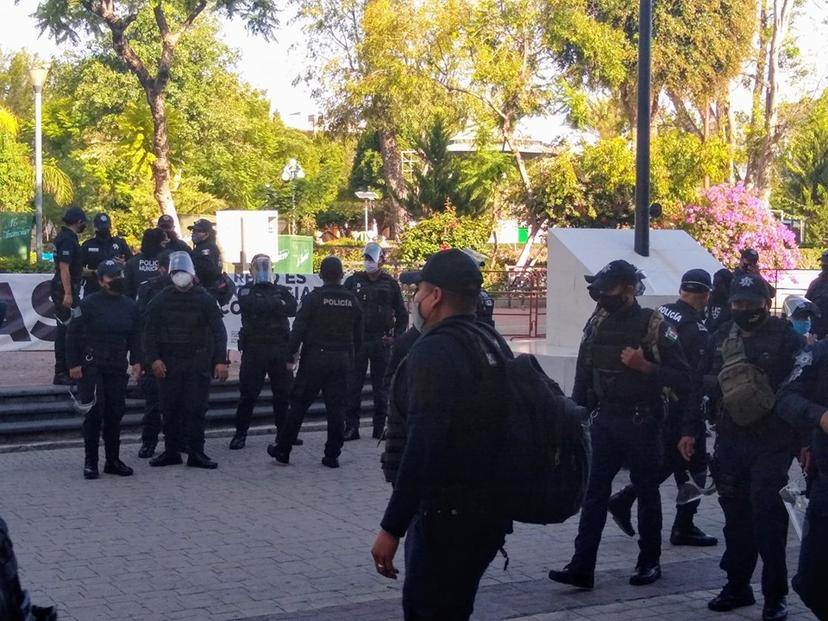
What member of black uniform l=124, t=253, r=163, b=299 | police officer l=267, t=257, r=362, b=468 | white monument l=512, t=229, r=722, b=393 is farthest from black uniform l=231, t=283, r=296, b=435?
white monument l=512, t=229, r=722, b=393

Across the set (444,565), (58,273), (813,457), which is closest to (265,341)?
(58,273)

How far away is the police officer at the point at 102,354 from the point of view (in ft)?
34.0

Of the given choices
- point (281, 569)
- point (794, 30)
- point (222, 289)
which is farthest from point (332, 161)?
point (281, 569)

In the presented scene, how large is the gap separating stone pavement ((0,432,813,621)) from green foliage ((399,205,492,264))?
811 inches

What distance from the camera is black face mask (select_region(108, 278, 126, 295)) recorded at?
10.5 meters

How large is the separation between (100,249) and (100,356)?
297 centimetres

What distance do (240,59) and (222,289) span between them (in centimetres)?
4063

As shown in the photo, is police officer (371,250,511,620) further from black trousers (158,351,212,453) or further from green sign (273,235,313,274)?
green sign (273,235,313,274)

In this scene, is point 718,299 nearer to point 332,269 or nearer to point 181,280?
point 332,269

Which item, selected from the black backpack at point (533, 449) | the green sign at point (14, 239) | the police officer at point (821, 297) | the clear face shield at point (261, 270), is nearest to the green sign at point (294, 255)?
A: the green sign at point (14, 239)

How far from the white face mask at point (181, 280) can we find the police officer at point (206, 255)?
128cm

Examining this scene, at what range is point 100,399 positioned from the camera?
409 inches

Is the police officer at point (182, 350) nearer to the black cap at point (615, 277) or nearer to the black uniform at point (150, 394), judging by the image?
the black uniform at point (150, 394)

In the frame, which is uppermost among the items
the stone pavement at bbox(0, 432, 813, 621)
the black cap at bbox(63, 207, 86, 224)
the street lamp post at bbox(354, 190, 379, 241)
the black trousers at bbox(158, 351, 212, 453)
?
the street lamp post at bbox(354, 190, 379, 241)
